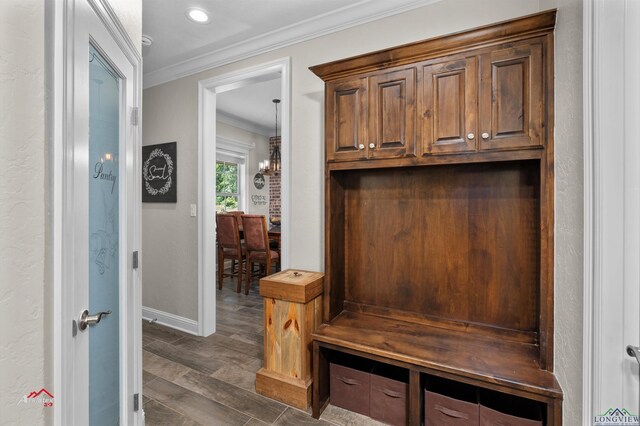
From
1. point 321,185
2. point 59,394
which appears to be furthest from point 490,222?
point 59,394

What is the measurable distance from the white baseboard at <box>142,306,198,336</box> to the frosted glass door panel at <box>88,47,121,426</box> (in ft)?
5.27

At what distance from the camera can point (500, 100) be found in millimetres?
1489

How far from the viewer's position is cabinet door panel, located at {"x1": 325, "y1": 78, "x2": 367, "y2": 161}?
182 cm

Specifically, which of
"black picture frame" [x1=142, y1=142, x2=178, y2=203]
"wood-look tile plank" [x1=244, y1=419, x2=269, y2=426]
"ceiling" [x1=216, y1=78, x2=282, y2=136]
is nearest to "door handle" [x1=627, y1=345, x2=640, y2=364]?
"wood-look tile plank" [x1=244, y1=419, x2=269, y2=426]

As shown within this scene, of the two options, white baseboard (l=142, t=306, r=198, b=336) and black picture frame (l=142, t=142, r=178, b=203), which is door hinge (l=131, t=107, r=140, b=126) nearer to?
black picture frame (l=142, t=142, r=178, b=203)

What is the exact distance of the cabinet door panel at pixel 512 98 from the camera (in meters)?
1.41

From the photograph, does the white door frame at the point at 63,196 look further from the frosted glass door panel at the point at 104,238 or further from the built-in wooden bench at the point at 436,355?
the built-in wooden bench at the point at 436,355

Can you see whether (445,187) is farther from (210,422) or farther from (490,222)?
(210,422)

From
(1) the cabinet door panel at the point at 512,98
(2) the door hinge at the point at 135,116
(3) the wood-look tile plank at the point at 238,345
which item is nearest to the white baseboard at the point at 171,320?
(3) the wood-look tile plank at the point at 238,345

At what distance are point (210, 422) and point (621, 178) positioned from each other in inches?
88.8

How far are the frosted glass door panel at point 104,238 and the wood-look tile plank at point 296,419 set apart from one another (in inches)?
34.3

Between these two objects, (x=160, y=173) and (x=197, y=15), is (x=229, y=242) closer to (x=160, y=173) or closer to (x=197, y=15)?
(x=160, y=173)

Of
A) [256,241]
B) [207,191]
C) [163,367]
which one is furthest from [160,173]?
[163,367]

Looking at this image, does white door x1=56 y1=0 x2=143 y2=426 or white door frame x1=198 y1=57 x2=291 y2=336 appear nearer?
white door x1=56 y1=0 x2=143 y2=426
